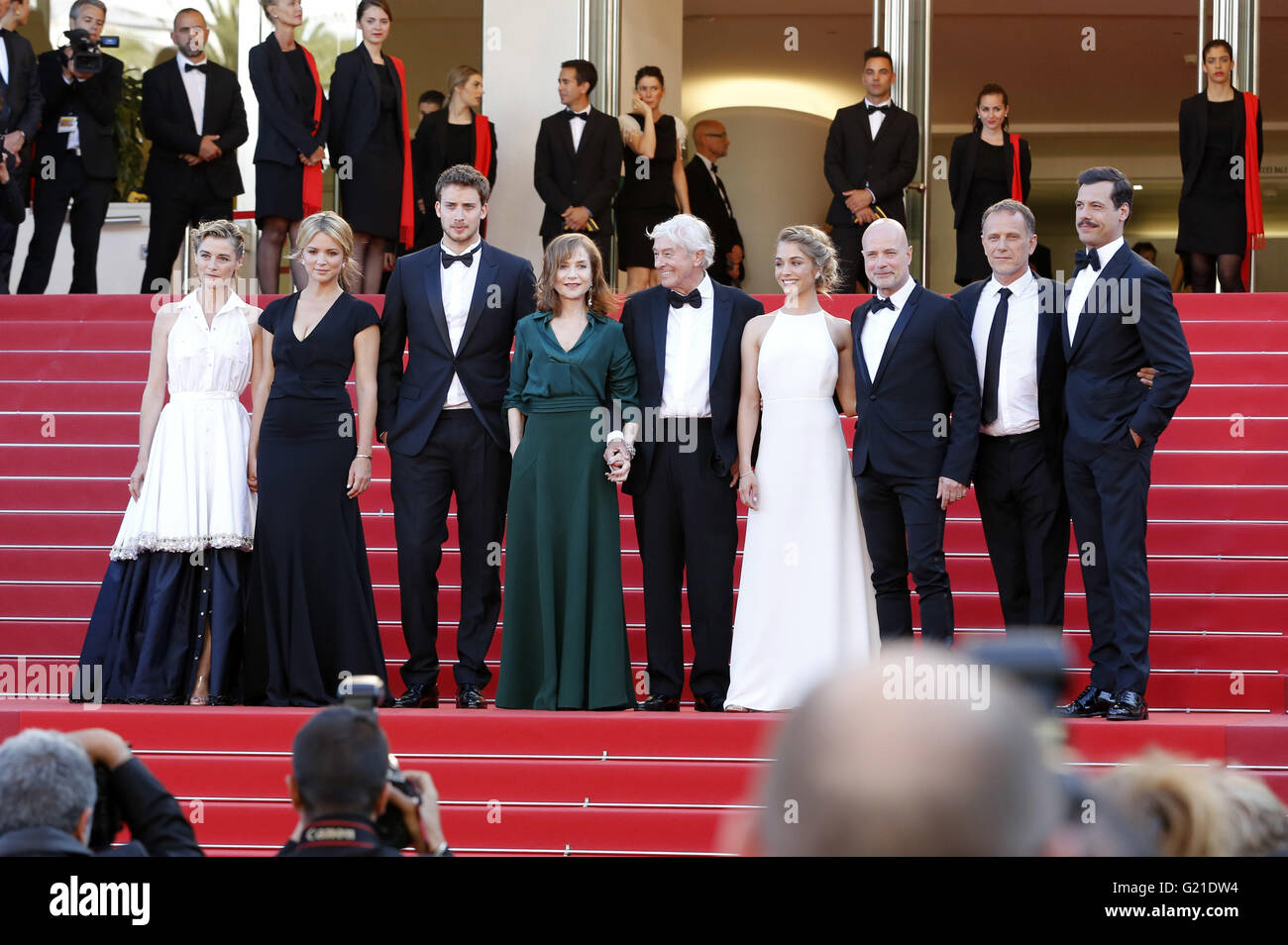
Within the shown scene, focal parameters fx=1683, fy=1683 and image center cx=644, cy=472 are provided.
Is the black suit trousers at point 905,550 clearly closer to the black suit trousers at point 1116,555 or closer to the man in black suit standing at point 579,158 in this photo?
the black suit trousers at point 1116,555

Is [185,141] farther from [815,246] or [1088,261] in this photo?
[1088,261]

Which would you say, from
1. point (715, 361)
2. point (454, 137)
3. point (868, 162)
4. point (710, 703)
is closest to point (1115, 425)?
point (715, 361)

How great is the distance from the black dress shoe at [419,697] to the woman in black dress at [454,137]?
4.94 m

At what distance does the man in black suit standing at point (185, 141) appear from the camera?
1001 centimetres

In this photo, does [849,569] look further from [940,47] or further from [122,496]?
[940,47]

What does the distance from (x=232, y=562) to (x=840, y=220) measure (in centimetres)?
551

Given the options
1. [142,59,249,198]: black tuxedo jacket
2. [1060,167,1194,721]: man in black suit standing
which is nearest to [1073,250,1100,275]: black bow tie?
[1060,167,1194,721]: man in black suit standing

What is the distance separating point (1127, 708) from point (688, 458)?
1.82m

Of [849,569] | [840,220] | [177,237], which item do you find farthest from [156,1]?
[849,569]

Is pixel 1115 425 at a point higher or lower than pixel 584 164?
lower

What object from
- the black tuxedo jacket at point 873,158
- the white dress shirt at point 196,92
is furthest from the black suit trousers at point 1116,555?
the white dress shirt at point 196,92

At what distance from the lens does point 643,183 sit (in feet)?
36.3

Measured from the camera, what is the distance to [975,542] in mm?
7676

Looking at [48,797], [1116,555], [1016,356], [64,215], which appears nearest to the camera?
[48,797]
